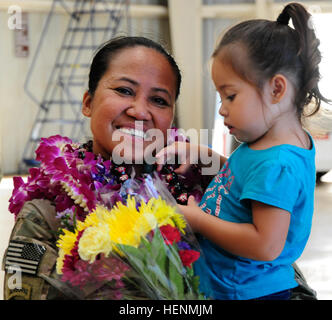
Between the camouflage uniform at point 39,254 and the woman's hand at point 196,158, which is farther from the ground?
the woman's hand at point 196,158

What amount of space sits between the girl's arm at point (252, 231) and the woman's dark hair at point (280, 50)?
0.24 meters

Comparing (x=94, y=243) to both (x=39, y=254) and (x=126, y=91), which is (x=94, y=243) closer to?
(x=39, y=254)

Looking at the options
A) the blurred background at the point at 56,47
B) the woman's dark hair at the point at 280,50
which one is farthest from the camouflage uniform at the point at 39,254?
the blurred background at the point at 56,47

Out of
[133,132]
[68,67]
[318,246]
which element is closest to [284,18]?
[133,132]

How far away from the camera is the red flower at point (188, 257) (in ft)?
2.52

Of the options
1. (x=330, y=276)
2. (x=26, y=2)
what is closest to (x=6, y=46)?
(x=26, y=2)

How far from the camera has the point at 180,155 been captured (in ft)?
3.86

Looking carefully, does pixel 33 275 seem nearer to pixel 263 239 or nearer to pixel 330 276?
pixel 263 239

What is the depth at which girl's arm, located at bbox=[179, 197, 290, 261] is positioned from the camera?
0.84m

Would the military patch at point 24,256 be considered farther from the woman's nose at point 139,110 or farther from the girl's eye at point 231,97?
the girl's eye at point 231,97

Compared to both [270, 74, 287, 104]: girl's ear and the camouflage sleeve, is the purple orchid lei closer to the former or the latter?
the camouflage sleeve

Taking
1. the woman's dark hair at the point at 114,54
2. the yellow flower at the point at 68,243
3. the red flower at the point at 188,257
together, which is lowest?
the red flower at the point at 188,257

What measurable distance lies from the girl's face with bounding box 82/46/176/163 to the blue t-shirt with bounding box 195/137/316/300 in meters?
0.22

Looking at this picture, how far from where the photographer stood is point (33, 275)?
0.91m
